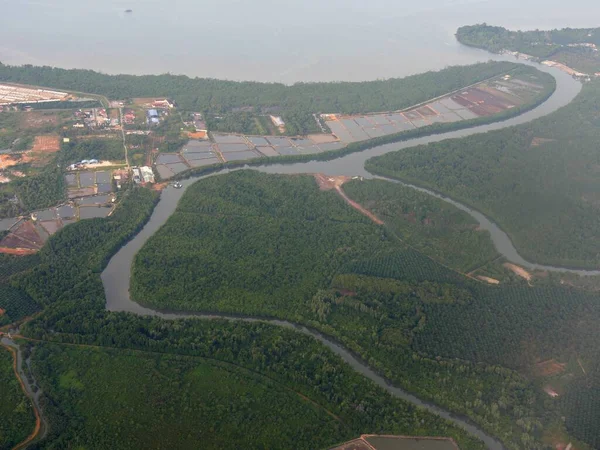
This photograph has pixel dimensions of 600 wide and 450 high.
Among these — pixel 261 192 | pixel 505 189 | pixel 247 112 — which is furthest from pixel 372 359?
pixel 247 112

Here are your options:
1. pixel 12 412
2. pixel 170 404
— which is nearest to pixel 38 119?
pixel 12 412

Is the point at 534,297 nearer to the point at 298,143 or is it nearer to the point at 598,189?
the point at 598,189

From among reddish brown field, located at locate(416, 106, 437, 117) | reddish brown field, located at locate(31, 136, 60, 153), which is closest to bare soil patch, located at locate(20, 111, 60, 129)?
reddish brown field, located at locate(31, 136, 60, 153)

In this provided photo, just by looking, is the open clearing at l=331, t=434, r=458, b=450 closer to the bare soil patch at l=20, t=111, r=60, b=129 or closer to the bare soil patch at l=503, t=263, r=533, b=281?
the bare soil patch at l=503, t=263, r=533, b=281

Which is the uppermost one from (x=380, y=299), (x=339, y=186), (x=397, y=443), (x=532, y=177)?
(x=532, y=177)

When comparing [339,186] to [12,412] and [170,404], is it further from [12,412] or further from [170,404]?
[12,412]
